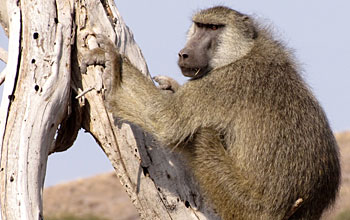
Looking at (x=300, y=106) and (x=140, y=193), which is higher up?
(x=300, y=106)

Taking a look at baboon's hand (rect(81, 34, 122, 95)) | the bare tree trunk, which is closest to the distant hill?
the bare tree trunk

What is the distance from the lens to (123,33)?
22.6 feet

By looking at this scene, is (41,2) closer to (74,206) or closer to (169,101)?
(169,101)

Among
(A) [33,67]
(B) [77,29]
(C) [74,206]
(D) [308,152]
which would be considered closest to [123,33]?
(B) [77,29]

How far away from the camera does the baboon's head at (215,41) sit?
6746mm

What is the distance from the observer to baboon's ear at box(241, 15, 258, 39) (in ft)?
23.3

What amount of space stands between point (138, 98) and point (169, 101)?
30cm

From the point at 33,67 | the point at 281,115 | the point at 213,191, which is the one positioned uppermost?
the point at 33,67

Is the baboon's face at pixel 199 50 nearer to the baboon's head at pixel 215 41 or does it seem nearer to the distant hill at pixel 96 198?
the baboon's head at pixel 215 41

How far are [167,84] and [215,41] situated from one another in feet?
2.75

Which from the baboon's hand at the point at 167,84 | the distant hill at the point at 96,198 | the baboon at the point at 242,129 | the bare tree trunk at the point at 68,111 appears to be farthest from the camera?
the distant hill at the point at 96,198

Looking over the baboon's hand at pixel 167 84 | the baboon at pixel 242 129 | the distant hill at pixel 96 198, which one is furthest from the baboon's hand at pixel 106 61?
the distant hill at pixel 96 198

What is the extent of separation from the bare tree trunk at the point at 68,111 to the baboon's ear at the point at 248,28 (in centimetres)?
129

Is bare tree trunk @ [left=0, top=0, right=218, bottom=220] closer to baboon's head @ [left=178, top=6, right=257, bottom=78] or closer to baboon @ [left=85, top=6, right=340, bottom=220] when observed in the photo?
baboon @ [left=85, top=6, right=340, bottom=220]
